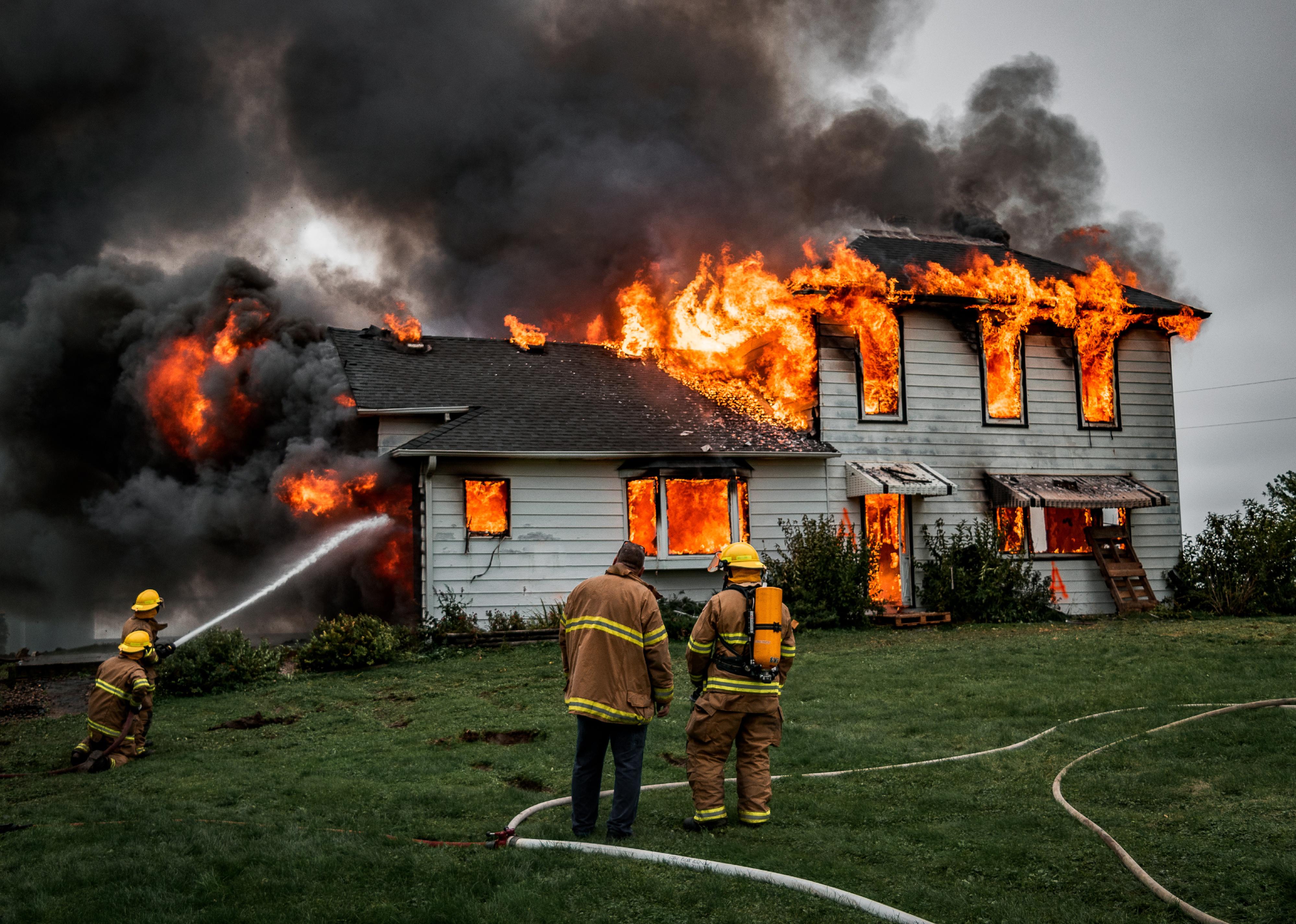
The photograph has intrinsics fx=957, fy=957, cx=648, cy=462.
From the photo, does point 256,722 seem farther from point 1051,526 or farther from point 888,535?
point 1051,526

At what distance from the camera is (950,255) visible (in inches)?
790

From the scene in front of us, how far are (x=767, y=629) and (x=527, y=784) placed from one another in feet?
8.21

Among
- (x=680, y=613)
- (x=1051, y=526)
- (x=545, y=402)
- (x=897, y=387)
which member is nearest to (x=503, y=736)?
(x=680, y=613)

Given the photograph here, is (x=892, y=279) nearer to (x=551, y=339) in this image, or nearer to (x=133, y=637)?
(x=551, y=339)

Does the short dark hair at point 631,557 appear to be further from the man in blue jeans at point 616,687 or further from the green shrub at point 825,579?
the green shrub at point 825,579

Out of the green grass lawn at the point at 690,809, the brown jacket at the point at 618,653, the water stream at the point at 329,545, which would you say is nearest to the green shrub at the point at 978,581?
the green grass lawn at the point at 690,809

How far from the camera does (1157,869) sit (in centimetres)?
492

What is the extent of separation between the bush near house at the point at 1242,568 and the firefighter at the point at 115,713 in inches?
654

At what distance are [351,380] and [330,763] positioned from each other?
387 inches

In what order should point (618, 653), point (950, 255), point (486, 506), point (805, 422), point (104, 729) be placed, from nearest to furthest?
point (618, 653) → point (104, 729) → point (486, 506) → point (805, 422) → point (950, 255)

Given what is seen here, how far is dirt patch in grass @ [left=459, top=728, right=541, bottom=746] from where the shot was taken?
8.77 meters

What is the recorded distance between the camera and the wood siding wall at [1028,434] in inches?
701

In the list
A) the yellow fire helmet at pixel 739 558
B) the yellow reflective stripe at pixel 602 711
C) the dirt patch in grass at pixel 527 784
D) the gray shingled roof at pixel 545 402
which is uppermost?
the gray shingled roof at pixel 545 402

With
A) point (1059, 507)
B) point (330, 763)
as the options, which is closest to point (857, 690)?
point (330, 763)
